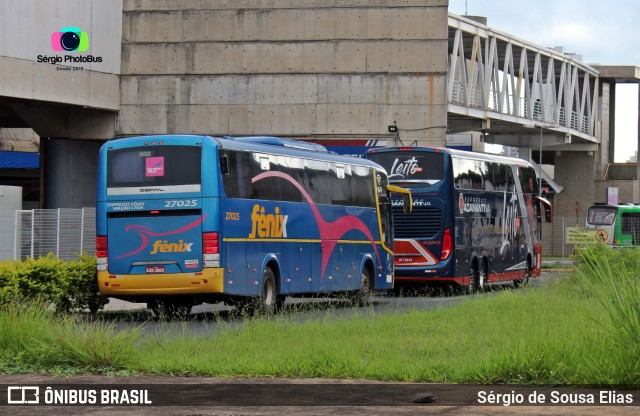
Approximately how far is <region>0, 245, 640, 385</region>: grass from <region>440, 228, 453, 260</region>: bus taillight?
51.6ft

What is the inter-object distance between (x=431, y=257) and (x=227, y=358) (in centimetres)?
2017

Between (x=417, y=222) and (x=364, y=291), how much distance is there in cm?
490

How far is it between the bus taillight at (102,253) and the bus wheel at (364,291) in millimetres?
7485

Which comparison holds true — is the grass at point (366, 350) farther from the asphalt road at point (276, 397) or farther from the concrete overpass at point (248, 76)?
the concrete overpass at point (248, 76)

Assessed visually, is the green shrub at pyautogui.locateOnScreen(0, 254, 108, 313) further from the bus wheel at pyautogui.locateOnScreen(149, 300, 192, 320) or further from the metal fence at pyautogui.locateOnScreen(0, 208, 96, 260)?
the metal fence at pyautogui.locateOnScreen(0, 208, 96, 260)

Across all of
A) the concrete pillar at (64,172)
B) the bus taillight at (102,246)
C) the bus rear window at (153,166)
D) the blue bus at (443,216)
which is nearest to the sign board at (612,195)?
the concrete pillar at (64,172)

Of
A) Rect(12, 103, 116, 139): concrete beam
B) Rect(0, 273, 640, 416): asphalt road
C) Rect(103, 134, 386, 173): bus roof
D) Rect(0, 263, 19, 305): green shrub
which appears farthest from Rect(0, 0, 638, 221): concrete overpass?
Rect(0, 273, 640, 416): asphalt road

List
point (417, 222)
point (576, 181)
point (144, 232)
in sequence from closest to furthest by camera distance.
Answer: point (144, 232)
point (417, 222)
point (576, 181)

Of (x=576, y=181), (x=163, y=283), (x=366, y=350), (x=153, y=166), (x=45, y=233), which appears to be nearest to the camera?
(x=366, y=350)

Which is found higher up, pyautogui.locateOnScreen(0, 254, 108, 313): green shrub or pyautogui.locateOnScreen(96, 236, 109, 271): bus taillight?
pyautogui.locateOnScreen(96, 236, 109, 271): bus taillight

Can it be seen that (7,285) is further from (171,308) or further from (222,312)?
(222,312)

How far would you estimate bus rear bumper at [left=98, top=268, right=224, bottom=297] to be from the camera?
2239 cm

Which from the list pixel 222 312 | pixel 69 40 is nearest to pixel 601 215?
pixel 69 40

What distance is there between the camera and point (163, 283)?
2259 centimetres
